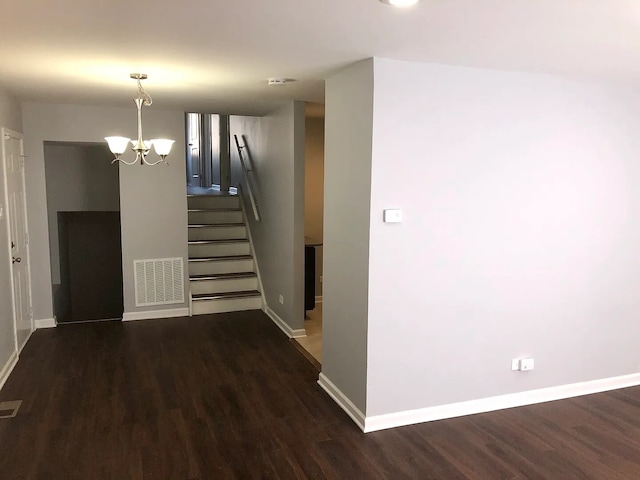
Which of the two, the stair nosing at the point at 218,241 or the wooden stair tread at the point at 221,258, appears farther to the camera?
the stair nosing at the point at 218,241

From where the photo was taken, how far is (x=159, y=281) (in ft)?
18.7

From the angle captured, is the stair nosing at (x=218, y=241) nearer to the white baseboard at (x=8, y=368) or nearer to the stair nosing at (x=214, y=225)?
the stair nosing at (x=214, y=225)

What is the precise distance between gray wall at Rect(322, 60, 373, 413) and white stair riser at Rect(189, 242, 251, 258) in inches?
115

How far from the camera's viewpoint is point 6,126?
4.29m

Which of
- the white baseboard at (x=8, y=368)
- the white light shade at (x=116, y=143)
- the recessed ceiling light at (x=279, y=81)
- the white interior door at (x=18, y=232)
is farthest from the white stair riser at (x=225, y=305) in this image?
the recessed ceiling light at (x=279, y=81)

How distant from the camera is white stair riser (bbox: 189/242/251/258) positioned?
638 cm

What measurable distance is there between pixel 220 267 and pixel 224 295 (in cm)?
45

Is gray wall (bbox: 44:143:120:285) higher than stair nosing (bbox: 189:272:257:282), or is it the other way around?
gray wall (bbox: 44:143:120:285)

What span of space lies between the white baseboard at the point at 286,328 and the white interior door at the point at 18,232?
238 cm

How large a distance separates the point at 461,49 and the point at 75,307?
6.79m

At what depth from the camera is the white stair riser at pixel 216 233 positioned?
658 centimetres

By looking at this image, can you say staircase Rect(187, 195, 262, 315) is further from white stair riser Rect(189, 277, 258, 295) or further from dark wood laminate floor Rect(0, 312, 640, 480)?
dark wood laminate floor Rect(0, 312, 640, 480)

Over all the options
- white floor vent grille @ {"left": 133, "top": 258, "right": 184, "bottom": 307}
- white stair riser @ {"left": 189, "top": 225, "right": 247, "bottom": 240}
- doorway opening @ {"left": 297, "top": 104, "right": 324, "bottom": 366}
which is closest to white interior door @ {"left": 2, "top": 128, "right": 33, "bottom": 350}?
white floor vent grille @ {"left": 133, "top": 258, "right": 184, "bottom": 307}

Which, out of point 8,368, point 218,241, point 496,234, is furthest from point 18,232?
point 496,234
